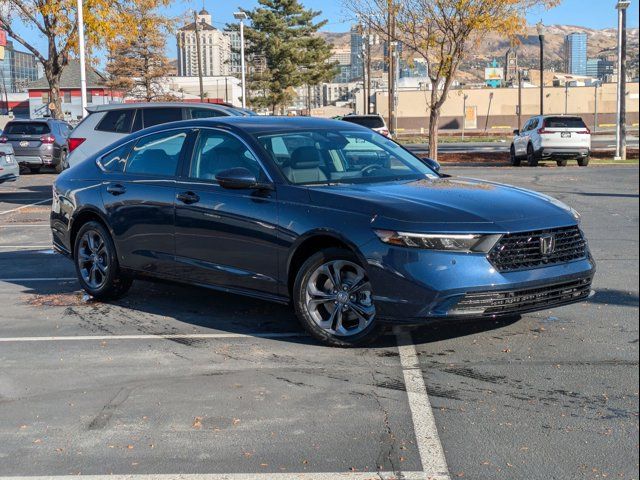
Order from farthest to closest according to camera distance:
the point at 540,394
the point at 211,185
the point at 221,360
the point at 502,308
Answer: the point at 211,185, the point at 221,360, the point at 502,308, the point at 540,394

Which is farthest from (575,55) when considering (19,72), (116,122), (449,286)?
(449,286)

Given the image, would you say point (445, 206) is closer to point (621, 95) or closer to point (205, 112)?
point (205, 112)

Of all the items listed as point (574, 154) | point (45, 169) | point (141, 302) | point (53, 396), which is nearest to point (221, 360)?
point (53, 396)

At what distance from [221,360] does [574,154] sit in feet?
76.6

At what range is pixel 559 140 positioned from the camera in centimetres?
2755

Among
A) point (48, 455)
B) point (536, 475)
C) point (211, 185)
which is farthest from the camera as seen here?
point (211, 185)

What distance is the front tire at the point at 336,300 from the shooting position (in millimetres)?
6148

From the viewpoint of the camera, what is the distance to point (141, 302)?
8234 millimetres

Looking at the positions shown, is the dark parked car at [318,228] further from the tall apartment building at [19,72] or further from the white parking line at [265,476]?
the tall apartment building at [19,72]

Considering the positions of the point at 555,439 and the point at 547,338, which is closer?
the point at 555,439

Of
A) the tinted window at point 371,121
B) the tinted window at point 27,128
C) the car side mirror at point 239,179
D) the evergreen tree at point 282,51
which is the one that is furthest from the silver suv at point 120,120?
the evergreen tree at point 282,51

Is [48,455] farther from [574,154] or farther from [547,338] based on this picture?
[574,154]

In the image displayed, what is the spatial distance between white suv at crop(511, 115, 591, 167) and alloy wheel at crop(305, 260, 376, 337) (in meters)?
22.4

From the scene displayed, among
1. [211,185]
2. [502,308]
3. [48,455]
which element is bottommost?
[48,455]
